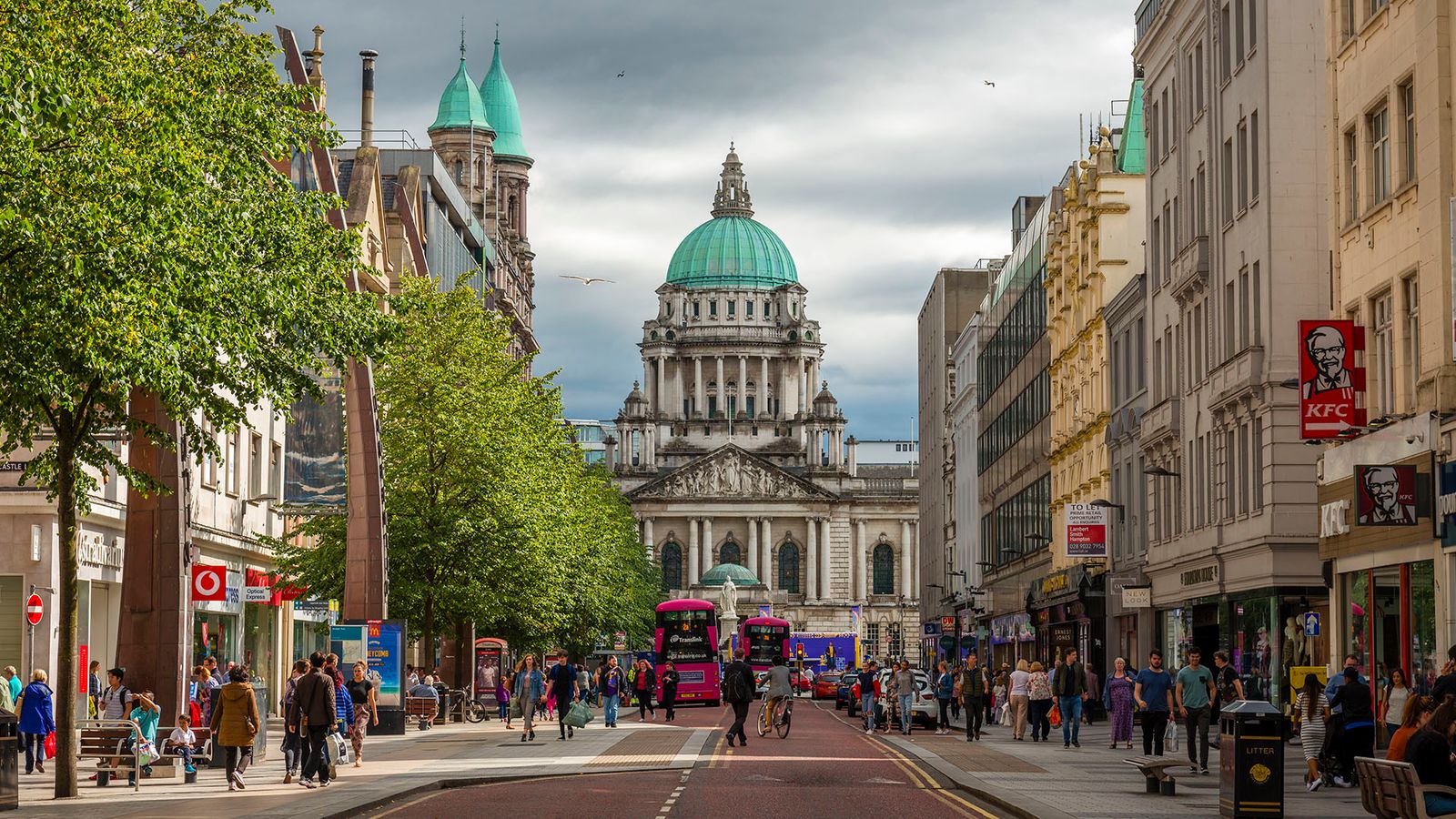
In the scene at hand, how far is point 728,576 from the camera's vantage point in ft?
522

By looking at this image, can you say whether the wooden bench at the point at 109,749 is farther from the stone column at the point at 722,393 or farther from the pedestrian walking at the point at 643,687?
the stone column at the point at 722,393

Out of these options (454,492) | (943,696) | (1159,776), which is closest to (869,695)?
(943,696)

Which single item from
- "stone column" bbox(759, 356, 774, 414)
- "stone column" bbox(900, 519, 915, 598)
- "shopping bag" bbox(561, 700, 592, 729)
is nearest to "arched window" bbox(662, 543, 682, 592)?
"stone column" bbox(900, 519, 915, 598)

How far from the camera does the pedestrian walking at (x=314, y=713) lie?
24.9m

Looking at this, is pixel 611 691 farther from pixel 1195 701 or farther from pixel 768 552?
pixel 768 552

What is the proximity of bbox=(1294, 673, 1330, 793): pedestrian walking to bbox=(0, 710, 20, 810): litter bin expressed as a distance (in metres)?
14.3

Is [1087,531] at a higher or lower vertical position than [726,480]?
lower

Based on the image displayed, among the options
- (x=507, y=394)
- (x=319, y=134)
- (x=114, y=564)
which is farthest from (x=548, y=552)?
(x=319, y=134)

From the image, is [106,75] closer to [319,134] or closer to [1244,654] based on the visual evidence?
[319,134]

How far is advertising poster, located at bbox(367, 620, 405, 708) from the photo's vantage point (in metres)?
38.4

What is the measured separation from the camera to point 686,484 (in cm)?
16788

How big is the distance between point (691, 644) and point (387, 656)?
3625 centimetres

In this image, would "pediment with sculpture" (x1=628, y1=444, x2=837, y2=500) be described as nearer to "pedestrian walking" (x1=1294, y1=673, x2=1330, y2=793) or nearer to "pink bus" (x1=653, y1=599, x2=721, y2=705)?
"pink bus" (x1=653, y1=599, x2=721, y2=705)

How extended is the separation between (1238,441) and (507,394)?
19.0 metres
